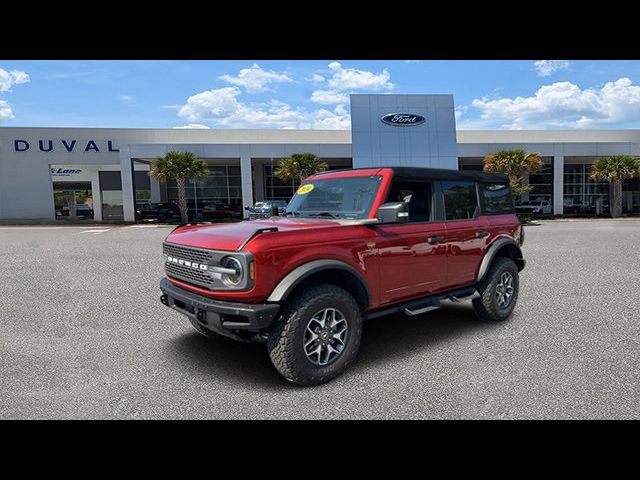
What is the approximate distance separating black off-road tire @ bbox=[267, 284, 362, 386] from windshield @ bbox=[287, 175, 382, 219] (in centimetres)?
102

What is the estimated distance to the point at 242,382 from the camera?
3.51m

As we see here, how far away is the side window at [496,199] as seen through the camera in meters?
5.23

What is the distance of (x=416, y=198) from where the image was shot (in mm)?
4547

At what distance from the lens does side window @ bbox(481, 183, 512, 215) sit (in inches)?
206

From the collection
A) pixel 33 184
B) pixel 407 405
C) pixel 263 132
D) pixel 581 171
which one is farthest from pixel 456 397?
pixel 581 171

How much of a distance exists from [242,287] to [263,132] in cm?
3257

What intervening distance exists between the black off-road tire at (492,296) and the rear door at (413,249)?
0.87 metres

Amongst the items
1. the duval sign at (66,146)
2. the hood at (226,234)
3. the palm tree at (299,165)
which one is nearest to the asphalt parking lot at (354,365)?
the hood at (226,234)

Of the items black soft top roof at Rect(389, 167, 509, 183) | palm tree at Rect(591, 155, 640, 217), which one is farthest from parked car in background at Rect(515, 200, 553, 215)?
black soft top roof at Rect(389, 167, 509, 183)

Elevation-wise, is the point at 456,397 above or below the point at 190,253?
below

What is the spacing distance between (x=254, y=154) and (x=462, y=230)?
24473 mm

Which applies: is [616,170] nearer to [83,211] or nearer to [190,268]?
[190,268]

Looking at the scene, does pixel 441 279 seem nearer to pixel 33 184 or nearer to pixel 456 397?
pixel 456 397
